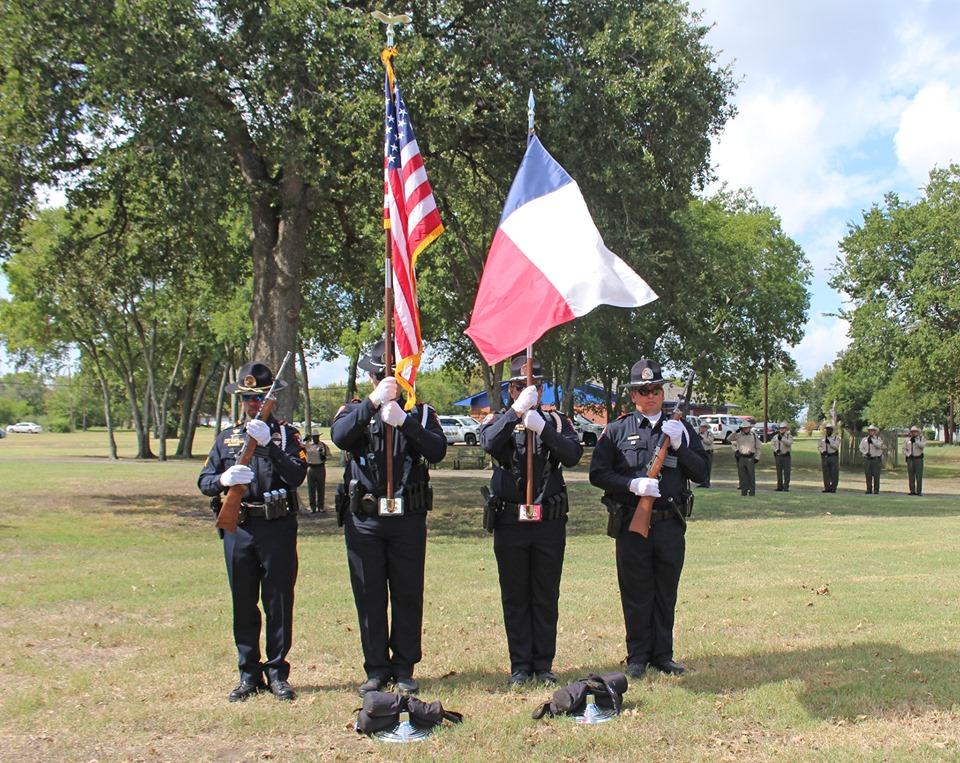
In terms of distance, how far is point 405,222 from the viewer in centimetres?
688

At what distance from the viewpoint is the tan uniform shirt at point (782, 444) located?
1065 inches

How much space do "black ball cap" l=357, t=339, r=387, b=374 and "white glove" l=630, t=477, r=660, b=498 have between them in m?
1.93

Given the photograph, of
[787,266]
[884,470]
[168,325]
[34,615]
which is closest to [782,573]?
[34,615]

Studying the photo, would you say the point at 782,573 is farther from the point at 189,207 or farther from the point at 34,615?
the point at 189,207

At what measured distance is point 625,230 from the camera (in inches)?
749

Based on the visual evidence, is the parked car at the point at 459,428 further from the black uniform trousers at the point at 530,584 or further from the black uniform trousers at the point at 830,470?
the black uniform trousers at the point at 530,584

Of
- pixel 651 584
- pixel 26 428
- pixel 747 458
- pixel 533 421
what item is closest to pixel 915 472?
pixel 747 458

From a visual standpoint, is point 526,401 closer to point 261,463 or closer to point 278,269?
point 261,463

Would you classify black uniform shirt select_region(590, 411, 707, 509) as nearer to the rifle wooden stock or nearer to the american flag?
the american flag

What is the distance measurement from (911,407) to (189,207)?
69.7m

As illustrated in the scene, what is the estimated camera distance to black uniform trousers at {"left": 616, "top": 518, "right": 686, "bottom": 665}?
667 centimetres

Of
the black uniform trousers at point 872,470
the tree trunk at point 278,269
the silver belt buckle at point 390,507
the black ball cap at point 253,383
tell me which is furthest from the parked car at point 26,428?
the silver belt buckle at point 390,507

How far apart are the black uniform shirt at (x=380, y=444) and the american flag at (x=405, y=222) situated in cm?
23

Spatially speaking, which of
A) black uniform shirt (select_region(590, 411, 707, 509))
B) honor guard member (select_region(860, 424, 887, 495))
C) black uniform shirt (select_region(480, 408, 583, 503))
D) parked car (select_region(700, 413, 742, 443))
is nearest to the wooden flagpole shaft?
black uniform shirt (select_region(480, 408, 583, 503))
